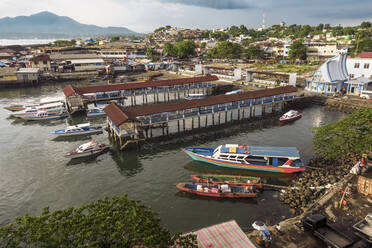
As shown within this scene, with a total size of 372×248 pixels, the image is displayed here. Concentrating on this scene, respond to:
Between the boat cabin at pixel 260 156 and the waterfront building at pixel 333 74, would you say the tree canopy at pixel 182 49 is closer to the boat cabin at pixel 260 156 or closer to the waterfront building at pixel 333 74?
the waterfront building at pixel 333 74

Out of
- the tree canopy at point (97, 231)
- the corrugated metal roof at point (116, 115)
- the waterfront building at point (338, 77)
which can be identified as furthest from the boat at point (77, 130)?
the waterfront building at point (338, 77)

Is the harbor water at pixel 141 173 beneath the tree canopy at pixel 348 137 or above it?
beneath

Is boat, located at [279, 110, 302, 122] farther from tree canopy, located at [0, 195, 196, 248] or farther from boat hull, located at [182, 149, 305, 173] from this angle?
tree canopy, located at [0, 195, 196, 248]

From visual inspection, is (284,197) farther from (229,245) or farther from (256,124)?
(256,124)

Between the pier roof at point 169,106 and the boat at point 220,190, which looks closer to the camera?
the boat at point 220,190

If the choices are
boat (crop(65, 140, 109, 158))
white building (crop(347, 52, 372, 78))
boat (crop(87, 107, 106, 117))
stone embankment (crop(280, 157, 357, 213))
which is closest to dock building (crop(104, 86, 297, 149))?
boat (crop(65, 140, 109, 158))

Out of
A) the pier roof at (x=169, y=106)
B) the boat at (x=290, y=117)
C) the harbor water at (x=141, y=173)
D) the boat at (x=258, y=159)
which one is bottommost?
the harbor water at (x=141, y=173)

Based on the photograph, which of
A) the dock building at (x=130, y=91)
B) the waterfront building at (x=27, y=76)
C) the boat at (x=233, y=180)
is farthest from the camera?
the waterfront building at (x=27, y=76)

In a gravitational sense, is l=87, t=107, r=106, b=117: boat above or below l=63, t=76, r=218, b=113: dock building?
below
